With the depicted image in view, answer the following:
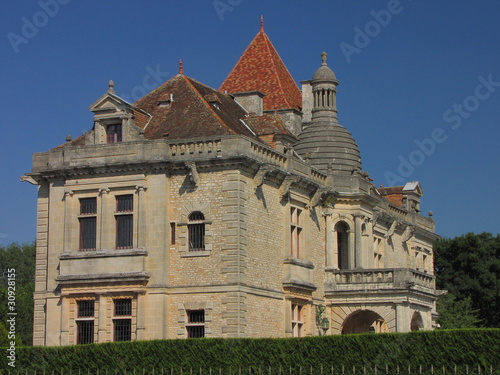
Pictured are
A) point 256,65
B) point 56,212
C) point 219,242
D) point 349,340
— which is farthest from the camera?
point 256,65

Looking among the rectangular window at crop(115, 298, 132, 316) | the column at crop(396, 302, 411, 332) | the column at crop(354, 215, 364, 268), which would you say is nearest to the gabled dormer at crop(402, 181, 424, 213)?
the column at crop(354, 215, 364, 268)

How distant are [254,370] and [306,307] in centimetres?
938

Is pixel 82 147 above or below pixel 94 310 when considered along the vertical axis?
above

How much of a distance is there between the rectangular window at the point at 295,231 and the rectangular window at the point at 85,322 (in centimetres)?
833

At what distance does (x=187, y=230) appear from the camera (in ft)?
131

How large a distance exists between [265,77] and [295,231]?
12581 mm

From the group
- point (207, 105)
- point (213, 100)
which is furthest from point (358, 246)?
point (207, 105)

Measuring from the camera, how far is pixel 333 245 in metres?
47.2

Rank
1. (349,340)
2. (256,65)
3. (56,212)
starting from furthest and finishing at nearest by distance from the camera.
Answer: (256,65) → (56,212) → (349,340)

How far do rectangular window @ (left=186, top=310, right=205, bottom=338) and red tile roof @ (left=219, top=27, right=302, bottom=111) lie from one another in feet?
52.3

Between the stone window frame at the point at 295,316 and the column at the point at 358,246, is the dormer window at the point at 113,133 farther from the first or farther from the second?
the column at the point at 358,246

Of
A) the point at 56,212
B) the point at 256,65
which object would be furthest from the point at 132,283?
the point at 256,65

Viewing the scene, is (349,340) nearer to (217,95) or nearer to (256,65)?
(217,95)

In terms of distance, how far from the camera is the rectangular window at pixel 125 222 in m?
40.5
